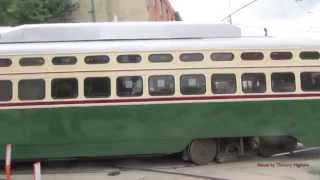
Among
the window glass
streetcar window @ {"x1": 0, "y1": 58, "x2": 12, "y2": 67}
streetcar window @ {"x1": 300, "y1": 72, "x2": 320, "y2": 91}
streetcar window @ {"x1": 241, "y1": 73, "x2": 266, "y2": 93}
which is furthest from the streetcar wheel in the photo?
Result: streetcar window @ {"x1": 0, "y1": 58, "x2": 12, "y2": 67}

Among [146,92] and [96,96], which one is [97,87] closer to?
[96,96]

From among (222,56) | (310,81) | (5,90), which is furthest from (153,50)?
(310,81)

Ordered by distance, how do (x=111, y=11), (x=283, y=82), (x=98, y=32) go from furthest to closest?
(x=111, y=11) < (x=98, y=32) < (x=283, y=82)

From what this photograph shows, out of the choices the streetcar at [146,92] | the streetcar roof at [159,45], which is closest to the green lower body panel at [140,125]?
the streetcar at [146,92]

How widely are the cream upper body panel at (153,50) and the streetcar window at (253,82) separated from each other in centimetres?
23

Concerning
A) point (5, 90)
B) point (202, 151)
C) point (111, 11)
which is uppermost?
point (111, 11)

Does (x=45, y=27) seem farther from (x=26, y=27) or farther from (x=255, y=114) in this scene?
(x=255, y=114)

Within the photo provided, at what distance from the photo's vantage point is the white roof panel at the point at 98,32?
16.6 metres

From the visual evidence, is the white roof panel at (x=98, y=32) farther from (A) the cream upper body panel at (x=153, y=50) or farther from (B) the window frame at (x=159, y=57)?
(B) the window frame at (x=159, y=57)

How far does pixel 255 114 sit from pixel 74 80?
4266 mm

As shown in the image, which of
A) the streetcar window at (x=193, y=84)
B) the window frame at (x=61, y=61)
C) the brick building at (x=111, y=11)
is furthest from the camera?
the brick building at (x=111, y=11)

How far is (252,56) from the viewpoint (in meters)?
16.5

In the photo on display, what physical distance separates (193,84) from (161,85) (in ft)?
2.43

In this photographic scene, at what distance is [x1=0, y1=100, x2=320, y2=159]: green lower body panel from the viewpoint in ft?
52.7
